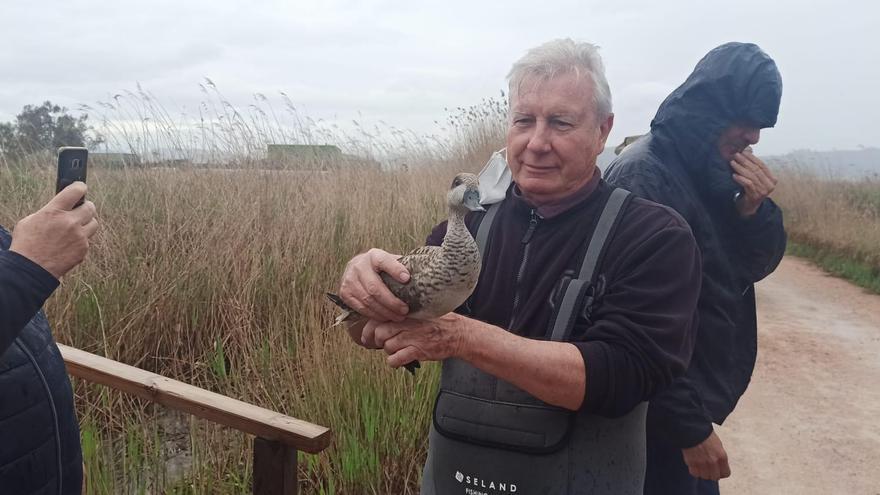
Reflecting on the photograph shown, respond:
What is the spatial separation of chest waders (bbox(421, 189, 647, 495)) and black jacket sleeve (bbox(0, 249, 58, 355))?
1039 mm

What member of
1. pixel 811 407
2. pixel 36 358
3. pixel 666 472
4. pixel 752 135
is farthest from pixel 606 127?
pixel 811 407

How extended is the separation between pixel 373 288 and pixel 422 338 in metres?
0.17

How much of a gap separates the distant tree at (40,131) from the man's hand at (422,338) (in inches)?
218

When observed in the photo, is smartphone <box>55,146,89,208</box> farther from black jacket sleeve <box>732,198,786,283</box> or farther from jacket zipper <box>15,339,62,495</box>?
black jacket sleeve <box>732,198,786,283</box>

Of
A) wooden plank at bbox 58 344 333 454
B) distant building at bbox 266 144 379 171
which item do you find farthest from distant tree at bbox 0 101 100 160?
wooden plank at bbox 58 344 333 454

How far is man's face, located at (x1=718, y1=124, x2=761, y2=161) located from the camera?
7.73ft

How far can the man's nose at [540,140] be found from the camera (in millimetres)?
1718

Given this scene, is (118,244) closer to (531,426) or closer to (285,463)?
(285,463)

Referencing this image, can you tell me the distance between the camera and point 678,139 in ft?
7.59

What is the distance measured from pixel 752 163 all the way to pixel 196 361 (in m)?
3.38

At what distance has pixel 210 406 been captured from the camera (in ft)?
6.82

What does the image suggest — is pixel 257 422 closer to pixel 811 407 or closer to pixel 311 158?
pixel 811 407

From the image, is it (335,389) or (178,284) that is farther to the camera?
(178,284)

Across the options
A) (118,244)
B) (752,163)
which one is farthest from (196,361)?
(752,163)
